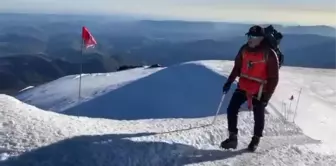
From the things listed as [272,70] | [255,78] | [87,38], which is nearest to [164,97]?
[87,38]

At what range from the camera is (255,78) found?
32.1 ft

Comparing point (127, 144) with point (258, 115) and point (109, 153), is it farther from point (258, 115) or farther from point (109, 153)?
point (258, 115)

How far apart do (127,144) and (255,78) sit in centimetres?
233

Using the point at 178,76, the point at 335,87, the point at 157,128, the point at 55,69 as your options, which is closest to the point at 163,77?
the point at 178,76

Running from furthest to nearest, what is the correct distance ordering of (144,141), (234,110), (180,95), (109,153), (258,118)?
(180,95)
(234,110)
(258,118)
(144,141)
(109,153)

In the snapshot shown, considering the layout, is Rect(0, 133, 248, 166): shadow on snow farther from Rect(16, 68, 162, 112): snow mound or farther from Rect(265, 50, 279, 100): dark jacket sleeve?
Rect(16, 68, 162, 112): snow mound

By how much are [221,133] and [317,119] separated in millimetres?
10356

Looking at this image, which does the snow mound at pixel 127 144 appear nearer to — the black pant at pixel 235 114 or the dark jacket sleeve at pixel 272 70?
the black pant at pixel 235 114

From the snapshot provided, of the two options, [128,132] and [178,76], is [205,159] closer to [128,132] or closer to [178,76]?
[128,132]

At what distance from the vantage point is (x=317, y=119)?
20.3m

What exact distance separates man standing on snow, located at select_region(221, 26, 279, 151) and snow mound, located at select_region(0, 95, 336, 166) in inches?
17.1

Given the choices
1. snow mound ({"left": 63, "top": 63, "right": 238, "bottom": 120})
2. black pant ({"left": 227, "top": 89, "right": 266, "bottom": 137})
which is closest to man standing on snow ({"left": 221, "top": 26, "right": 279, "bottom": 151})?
black pant ({"left": 227, "top": 89, "right": 266, "bottom": 137})

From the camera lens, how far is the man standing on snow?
9578 mm

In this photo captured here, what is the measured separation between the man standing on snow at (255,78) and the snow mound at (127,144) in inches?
17.1
